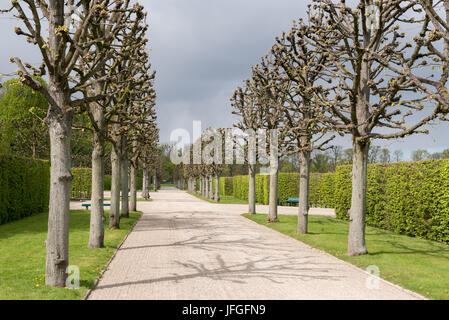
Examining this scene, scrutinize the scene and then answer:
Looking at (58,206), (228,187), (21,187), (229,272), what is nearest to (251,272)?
(229,272)

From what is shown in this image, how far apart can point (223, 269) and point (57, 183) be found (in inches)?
152

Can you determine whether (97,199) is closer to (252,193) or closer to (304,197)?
(304,197)

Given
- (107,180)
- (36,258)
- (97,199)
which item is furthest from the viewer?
(107,180)

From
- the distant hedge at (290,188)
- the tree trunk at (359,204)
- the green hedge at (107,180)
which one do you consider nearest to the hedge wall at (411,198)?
the tree trunk at (359,204)

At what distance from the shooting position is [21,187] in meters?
17.7

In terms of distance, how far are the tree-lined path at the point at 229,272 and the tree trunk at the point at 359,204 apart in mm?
749

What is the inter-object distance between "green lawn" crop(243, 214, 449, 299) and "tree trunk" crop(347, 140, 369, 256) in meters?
0.33

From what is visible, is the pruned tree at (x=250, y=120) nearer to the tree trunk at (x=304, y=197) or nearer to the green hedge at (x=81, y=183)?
the tree trunk at (x=304, y=197)

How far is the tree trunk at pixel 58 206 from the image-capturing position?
6.47 m

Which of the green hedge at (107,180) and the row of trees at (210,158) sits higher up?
the row of trees at (210,158)

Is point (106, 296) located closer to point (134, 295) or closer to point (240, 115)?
point (134, 295)

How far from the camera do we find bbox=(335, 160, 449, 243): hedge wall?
43.0 feet

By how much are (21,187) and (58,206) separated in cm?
1303
